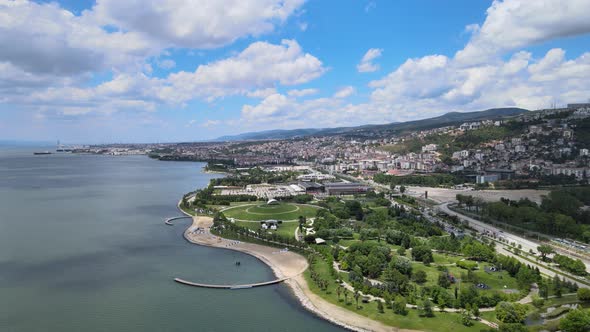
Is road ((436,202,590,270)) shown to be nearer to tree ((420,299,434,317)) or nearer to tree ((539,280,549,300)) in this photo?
tree ((539,280,549,300))

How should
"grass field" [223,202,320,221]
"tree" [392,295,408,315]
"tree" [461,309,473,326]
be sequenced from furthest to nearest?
"grass field" [223,202,320,221] < "tree" [392,295,408,315] < "tree" [461,309,473,326]

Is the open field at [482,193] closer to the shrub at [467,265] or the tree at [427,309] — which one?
the shrub at [467,265]

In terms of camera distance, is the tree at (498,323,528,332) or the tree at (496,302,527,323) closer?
the tree at (498,323,528,332)

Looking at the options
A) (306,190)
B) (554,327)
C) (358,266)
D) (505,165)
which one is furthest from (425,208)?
(505,165)

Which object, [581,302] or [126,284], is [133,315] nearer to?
[126,284]

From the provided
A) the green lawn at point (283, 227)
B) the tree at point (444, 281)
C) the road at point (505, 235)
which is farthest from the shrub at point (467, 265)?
the green lawn at point (283, 227)

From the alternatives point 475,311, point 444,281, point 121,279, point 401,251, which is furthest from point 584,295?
point 121,279

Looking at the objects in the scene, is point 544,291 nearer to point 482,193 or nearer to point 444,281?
point 444,281

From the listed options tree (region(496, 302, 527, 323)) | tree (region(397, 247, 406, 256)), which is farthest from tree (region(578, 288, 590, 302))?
tree (region(397, 247, 406, 256))
